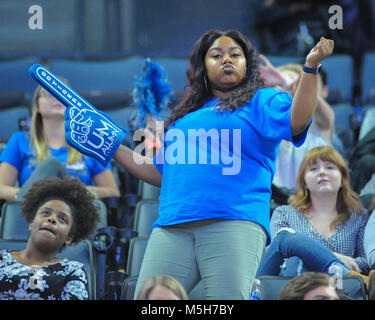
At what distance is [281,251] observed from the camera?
1.92m

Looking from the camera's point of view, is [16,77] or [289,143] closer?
[289,143]

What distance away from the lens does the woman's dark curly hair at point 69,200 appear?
2.20 metres

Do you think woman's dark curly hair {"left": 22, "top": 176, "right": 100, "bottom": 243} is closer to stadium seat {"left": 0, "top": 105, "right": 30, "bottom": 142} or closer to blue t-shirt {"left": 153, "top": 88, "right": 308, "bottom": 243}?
blue t-shirt {"left": 153, "top": 88, "right": 308, "bottom": 243}

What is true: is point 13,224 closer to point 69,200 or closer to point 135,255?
point 69,200

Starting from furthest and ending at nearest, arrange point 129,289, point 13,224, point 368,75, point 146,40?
point 146,40
point 368,75
point 13,224
point 129,289

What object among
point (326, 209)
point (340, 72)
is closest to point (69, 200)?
point (326, 209)

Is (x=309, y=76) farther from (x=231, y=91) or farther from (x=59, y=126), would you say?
(x=59, y=126)

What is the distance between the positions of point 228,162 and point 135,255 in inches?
24.1

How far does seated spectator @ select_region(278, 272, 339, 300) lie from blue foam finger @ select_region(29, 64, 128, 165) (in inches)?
22.9

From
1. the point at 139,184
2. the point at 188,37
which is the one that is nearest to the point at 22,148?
the point at 139,184

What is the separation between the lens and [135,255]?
213cm

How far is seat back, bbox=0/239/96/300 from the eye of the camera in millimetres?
2105

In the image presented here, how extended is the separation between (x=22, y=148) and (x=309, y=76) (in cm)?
160

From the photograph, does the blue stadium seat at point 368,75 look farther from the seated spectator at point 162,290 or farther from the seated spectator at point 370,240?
the seated spectator at point 162,290
